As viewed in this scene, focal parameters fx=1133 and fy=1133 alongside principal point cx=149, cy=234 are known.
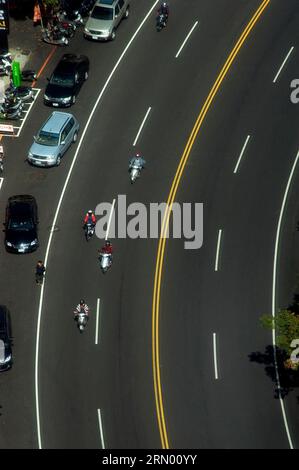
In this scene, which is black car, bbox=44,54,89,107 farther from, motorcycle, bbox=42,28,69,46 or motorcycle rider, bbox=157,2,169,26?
motorcycle rider, bbox=157,2,169,26

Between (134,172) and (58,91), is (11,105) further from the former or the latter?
(134,172)

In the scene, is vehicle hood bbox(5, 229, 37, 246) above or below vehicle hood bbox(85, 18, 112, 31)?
below

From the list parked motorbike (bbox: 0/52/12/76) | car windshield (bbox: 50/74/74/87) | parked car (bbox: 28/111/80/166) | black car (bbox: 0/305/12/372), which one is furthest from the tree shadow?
parked motorbike (bbox: 0/52/12/76)

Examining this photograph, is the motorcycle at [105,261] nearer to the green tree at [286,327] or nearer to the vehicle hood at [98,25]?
the green tree at [286,327]

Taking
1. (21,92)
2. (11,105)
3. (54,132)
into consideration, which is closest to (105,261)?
(54,132)

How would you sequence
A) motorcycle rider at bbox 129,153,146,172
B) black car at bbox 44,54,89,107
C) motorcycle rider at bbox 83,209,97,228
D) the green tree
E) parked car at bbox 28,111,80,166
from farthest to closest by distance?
black car at bbox 44,54,89,107 < parked car at bbox 28,111,80,166 < motorcycle rider at bbox 129,153,146,172 < motorcycle rider at bbox 83,209,97,228 < the green tree

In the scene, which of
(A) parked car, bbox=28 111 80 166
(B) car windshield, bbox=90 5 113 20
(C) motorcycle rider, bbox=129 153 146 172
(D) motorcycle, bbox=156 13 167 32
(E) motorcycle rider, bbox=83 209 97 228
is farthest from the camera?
(D) motorcycle, bbox=156 13 167 32
